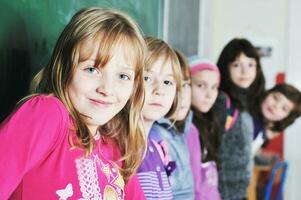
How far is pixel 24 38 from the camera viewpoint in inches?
46.4

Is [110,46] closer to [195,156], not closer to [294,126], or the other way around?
[195,156]

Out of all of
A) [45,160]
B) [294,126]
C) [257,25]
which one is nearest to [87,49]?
[45,160]

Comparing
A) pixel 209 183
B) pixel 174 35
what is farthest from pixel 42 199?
pixel 174 35

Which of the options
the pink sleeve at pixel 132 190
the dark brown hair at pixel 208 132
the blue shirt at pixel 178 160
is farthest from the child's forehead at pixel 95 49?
the dark brown hair at pixel 208 132

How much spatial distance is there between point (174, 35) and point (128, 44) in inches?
53.0

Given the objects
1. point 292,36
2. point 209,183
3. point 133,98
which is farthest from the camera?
point 292,36

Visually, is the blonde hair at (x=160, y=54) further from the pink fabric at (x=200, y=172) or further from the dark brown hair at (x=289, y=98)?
the dark brown hair at (x=289, y=98)

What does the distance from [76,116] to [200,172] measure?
38.9 inches

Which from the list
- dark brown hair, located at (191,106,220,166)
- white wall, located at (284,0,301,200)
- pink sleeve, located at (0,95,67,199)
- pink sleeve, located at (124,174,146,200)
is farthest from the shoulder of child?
white wall, located at (284,0,301,200)

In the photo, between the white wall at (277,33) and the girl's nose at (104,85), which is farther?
the white wall at (277,33)

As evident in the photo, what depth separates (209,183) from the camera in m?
1.95

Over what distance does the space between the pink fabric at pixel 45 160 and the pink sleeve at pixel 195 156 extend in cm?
78

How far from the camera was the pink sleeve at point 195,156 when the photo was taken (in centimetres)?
183

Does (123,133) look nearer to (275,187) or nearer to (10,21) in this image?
(10,21)
